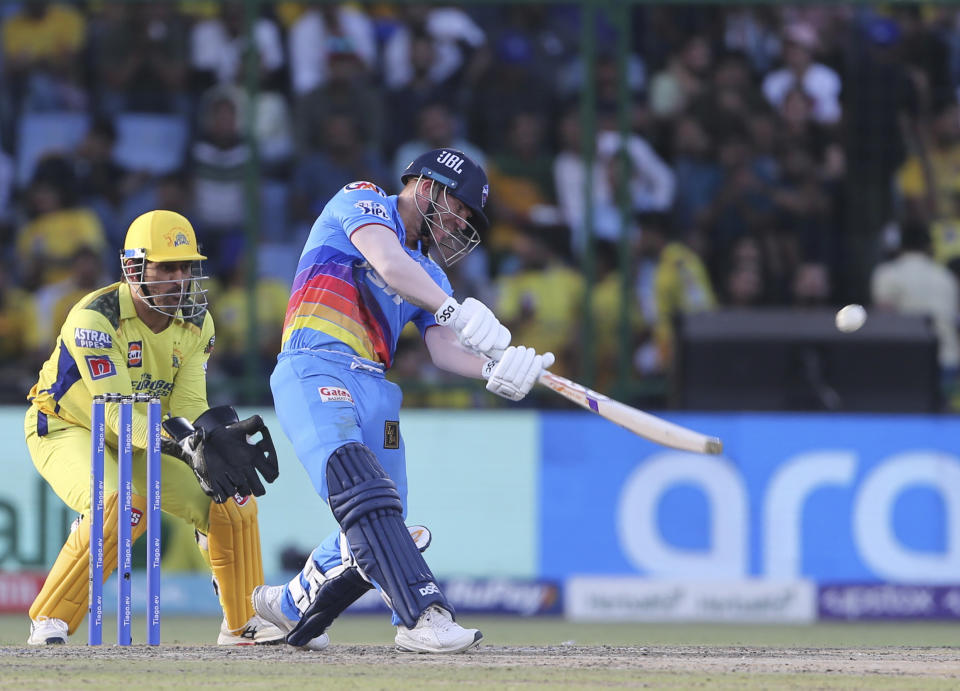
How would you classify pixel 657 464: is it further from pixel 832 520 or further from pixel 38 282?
pixel 38 282

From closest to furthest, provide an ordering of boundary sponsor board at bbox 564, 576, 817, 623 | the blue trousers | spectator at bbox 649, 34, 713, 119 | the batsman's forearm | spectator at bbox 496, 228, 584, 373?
1. the blue trousers
2. the batsman's forearm
3. boundary sponsor board at bbox 564, 576, 817, 623
4. spectator at bbox 496, 228, 584, 373
5. spectator at bbox 649, 34, 713, 119

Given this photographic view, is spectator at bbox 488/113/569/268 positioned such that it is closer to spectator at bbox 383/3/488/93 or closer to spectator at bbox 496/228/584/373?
spectator at bbox 496/228/584/373

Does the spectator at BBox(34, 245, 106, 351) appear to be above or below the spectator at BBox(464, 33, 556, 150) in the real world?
below

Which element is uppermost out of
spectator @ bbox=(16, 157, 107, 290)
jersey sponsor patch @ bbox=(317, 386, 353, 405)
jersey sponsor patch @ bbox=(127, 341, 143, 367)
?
spectator @ bbox=(16, 157, 107, 290)

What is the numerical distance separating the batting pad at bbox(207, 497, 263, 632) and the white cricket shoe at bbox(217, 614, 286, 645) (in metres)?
0.03

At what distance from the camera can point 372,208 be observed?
645 cm

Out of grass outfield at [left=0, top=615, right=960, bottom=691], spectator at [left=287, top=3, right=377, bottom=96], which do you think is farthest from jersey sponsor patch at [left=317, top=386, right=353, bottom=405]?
spectator at [left=287, top=3, right=377, bottom=96]

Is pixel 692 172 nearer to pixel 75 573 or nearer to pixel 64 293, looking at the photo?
pixel 64 293

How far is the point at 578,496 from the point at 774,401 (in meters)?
1.41

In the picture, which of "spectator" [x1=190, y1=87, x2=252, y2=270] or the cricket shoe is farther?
"spectator" [x1=190, y1=87, x2=252, y2=270]

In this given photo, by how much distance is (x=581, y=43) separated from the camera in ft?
38.6

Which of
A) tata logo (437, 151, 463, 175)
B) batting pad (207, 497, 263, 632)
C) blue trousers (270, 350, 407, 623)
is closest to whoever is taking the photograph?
blue trousers (270, 350, 407, 623)

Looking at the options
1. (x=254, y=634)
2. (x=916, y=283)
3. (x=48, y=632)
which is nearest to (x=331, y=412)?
(x=254, y=634)

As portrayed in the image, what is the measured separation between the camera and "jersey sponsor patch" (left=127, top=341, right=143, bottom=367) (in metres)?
6.93
